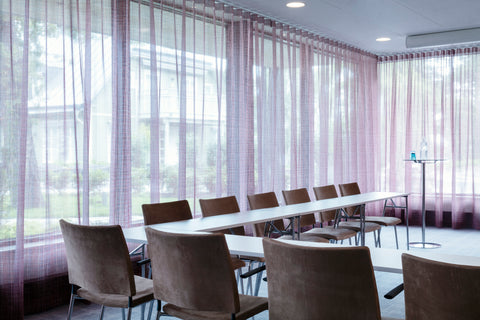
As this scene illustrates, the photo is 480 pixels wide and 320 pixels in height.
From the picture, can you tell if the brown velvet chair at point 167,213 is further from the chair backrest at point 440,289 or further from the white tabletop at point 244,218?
the chair backrest at point 440,289

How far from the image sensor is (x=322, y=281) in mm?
2203

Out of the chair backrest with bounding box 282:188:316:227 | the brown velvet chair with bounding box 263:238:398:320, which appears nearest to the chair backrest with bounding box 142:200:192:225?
the chair backrest with bounding box 282:188:316:227

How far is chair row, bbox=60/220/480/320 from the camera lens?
1.95 meters

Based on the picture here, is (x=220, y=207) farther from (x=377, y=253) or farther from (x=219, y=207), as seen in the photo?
(x=377, y=253)

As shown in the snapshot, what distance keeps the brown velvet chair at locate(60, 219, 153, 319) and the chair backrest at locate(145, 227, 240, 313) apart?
0.76ft

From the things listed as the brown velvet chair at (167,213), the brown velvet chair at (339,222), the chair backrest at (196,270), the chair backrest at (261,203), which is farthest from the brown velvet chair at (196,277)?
the brown velvet chair at (339,222)

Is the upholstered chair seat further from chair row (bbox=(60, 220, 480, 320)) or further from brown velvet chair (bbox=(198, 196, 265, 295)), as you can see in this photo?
brown velvet chair (bbox=(198, 196, 265, 295))

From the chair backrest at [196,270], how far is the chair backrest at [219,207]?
1.71 m

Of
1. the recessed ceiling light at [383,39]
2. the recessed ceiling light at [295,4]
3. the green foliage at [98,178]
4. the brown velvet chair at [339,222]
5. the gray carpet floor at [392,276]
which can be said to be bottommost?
the gray carpet floor at [392,276]

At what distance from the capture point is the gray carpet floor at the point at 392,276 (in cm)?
418

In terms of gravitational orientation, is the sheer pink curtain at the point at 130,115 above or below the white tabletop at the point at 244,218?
above

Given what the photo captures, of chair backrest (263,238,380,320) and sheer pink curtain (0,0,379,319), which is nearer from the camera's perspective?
chair backrest (263,238,380,320)

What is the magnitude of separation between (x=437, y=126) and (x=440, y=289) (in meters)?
7.44

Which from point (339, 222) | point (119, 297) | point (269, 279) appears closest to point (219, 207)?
point (119, 297)
